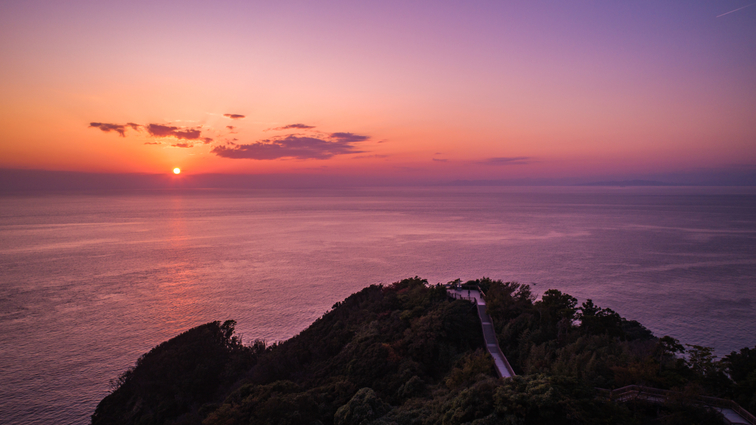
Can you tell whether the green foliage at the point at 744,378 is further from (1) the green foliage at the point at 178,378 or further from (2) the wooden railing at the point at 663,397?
(1) the green foliage at the point at 178,378

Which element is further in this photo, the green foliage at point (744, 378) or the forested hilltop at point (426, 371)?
the green foliage at point (744, 378)

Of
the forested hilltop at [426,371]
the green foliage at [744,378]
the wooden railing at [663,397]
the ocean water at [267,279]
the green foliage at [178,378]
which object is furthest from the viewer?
the ocean water at [267,279]

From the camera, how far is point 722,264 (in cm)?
6212

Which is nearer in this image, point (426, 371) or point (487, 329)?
point (426, 371)

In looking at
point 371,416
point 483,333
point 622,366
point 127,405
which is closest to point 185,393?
point 127,405

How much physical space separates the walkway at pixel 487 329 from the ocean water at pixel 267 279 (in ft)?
67.7

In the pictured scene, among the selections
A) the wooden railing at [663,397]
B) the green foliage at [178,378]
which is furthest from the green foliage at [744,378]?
the green foliage at [178,378]

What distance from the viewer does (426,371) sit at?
22.2 meters

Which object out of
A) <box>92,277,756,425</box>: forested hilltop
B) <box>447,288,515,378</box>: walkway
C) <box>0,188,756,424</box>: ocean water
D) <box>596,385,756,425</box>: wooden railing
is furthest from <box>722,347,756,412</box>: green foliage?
<box>0,188,756,424</box>: ocean water

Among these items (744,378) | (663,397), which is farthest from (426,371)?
(744,378)

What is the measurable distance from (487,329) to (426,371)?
614 centimetres

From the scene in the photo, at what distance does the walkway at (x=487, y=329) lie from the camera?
2042cm

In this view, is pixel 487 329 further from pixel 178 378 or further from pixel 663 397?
pixel 178 378

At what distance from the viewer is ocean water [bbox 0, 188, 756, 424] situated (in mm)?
35094
